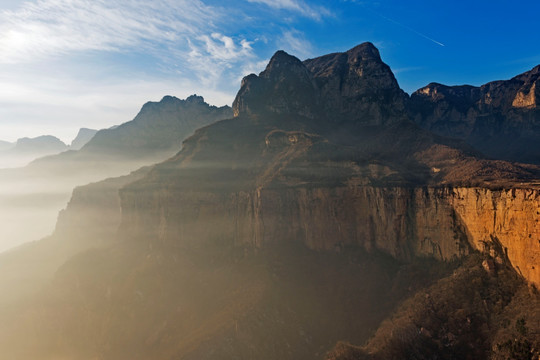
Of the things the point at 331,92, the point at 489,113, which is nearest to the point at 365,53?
the point at 331,92

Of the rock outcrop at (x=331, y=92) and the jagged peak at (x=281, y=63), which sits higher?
the jagged peak at (x=281, y=63)

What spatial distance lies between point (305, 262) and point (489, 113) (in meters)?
111

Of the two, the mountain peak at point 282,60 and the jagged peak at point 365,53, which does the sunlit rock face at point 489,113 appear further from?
the mountain peak at point 282,60

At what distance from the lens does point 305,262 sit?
208 feet

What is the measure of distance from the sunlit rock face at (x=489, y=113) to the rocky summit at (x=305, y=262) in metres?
44.3

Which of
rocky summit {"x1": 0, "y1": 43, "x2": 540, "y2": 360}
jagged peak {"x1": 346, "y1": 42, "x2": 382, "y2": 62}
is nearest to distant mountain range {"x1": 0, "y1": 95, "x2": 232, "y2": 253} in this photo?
jagged peak {"x1": 346, "y1": 42, "x2": 382, "y2": 62}

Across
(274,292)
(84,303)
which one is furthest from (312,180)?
(84,303)

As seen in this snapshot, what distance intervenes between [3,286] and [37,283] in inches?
367

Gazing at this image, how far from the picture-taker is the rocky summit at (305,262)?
4200 centimetres

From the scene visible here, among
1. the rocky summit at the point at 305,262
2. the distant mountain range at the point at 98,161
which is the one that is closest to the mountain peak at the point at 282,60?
the rocky summit at the point at 305,262

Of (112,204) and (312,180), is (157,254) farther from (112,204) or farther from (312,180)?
(112,204)

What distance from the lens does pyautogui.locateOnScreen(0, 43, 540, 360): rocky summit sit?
42.0m

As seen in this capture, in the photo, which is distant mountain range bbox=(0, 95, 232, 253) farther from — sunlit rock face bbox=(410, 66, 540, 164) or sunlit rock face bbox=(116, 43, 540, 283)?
sunlit rock face bbox=(410, 66, 540, 164)

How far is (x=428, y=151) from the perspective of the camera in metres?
81.7
